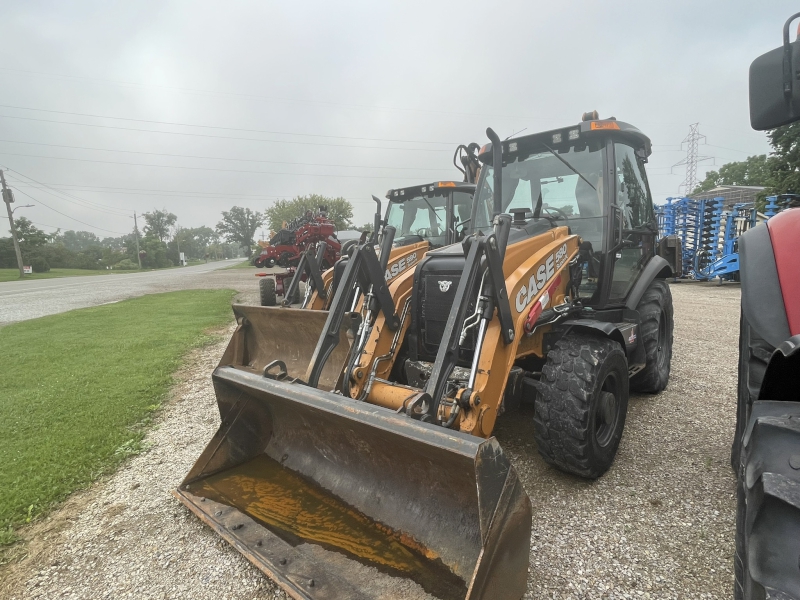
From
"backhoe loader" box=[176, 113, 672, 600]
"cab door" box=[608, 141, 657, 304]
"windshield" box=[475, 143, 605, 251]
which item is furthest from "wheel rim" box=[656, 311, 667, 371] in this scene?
"windshield" box=[475, 143, 605, 251]

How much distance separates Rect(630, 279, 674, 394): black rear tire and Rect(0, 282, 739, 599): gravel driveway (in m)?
0.59

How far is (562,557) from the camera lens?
2.34m

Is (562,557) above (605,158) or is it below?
below

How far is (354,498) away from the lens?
8.53 ft

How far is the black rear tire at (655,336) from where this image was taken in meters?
4.36

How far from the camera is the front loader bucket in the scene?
1.86 m

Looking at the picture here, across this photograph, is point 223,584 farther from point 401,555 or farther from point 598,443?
point 598,443

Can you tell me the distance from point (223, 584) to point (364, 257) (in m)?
2.10

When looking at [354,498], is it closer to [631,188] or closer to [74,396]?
[631,188]

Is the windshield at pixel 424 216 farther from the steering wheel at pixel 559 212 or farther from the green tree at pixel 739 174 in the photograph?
the green tree at pixel 739 174

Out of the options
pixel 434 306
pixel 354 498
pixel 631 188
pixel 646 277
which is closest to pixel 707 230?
pixel 646 277

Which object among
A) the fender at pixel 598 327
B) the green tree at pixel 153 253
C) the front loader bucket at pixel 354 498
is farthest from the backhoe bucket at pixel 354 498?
the green tree at pixel 153 253

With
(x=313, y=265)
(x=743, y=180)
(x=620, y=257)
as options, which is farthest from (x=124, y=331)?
(x=743, y=180)

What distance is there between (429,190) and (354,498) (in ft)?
18.7
